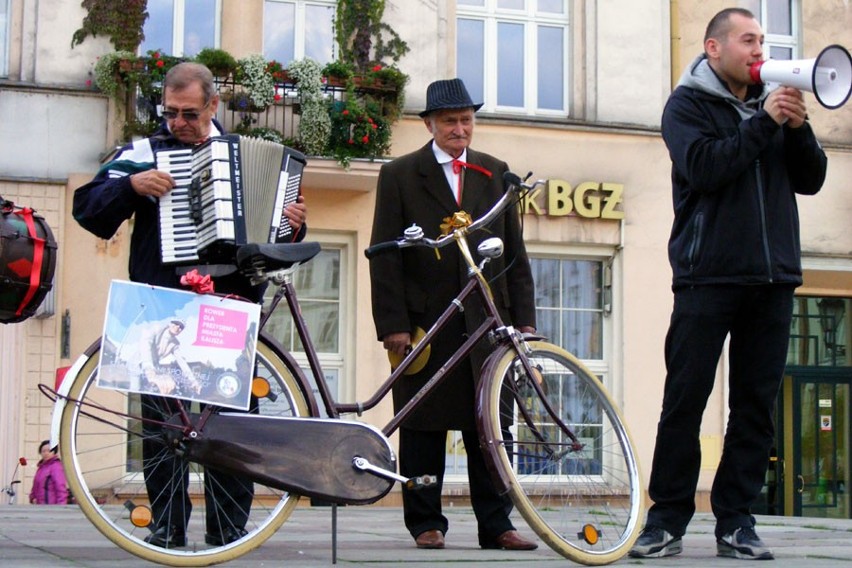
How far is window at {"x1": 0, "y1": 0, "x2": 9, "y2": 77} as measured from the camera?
16156mm

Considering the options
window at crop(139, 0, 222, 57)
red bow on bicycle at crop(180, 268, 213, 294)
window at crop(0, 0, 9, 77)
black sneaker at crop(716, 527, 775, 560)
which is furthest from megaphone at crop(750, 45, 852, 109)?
window at crop(0, 0, 9, 77)

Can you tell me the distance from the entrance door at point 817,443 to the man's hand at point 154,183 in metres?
15.9

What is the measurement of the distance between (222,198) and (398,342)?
55.5 inches

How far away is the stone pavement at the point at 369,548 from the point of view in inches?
207

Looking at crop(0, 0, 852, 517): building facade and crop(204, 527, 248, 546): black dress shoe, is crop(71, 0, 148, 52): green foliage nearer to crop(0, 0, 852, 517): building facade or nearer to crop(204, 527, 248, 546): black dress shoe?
crop(0, 0, 852, 517): building facade

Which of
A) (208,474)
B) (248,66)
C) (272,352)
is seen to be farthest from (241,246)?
(248,66)

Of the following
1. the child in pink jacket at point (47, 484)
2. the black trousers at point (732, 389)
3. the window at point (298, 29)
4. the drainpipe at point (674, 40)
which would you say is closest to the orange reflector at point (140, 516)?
the black trousers at point (732, 389)

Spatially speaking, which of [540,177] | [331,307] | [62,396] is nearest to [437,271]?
[62,396]

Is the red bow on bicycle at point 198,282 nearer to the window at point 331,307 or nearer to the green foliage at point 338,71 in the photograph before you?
the green foliage at point 338,71

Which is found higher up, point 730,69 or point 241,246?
point 730,69

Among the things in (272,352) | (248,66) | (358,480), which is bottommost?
(358,480)

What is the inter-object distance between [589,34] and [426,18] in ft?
6.78

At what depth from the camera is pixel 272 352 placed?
5086 millimetres

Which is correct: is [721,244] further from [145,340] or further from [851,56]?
[145,340]
